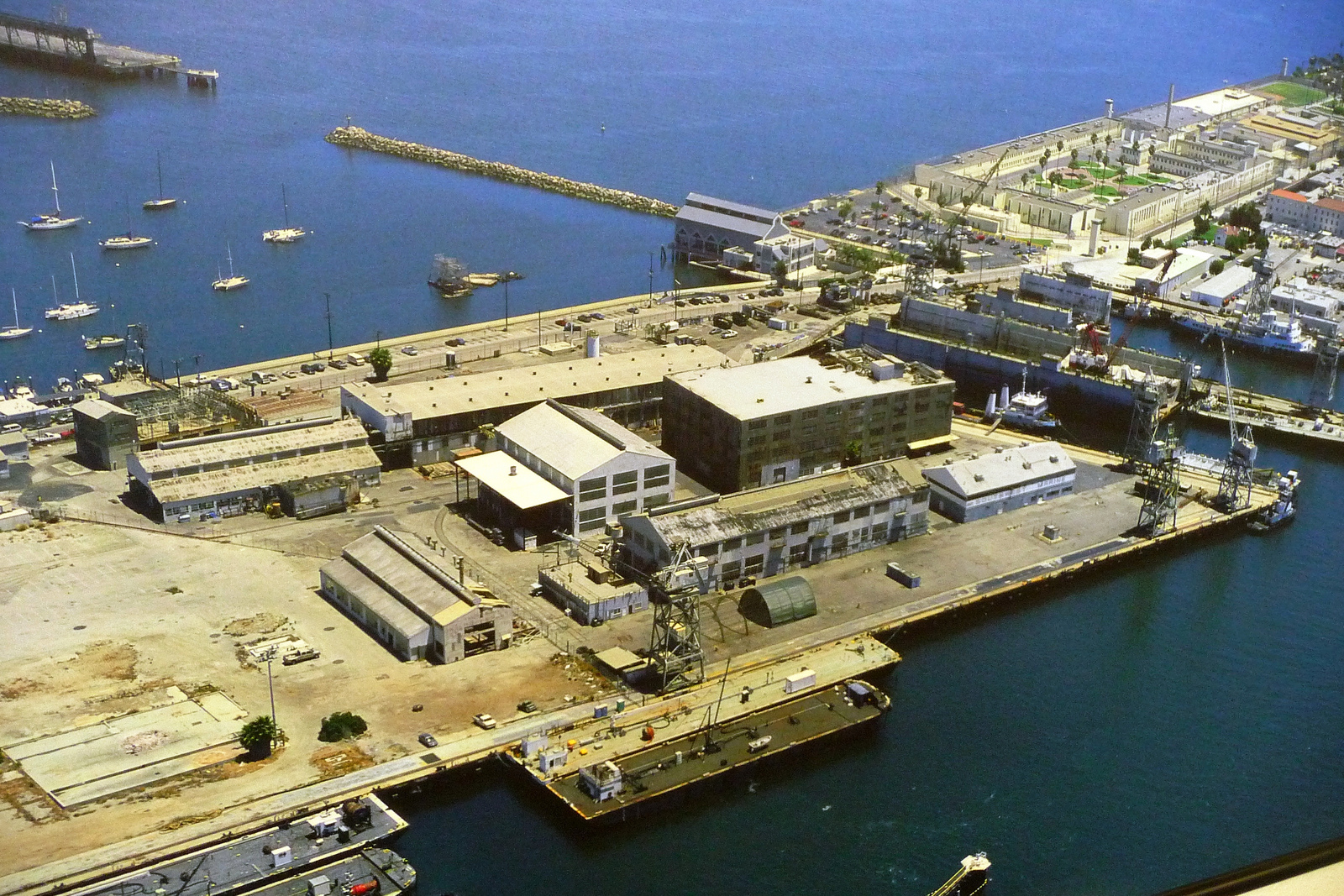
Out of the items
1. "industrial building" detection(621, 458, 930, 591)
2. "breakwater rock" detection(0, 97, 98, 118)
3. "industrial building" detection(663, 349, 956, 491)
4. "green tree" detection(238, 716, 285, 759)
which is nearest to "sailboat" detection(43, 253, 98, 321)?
"industrial building" detection(663, 349, 956, 491)

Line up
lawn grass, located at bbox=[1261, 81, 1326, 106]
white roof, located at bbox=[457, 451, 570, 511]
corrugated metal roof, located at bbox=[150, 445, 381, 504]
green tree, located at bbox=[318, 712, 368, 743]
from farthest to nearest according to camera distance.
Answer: lawn grass, located at bbox=[1261, 81, 1326, 106]
corrugated metal roof, located at bbox=[150, 445, 381, 504]
white roof, located at bbox=[457, 451, 570, 511]
green tree, located at bbox=[318, 712, 368, 743]

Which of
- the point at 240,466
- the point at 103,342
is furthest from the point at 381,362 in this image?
the point at 103,342

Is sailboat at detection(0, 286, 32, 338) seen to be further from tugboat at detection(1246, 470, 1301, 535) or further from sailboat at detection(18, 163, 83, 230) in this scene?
tugboat at detection(1246, 470, 1301, 535)

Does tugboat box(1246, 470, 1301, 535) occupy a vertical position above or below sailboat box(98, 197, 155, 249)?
below

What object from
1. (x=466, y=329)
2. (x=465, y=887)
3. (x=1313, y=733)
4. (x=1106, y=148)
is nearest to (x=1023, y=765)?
(x=1313, y=733)

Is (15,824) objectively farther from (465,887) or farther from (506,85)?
(506,85)

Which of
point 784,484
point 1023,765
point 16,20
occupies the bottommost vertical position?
point 1023,765
